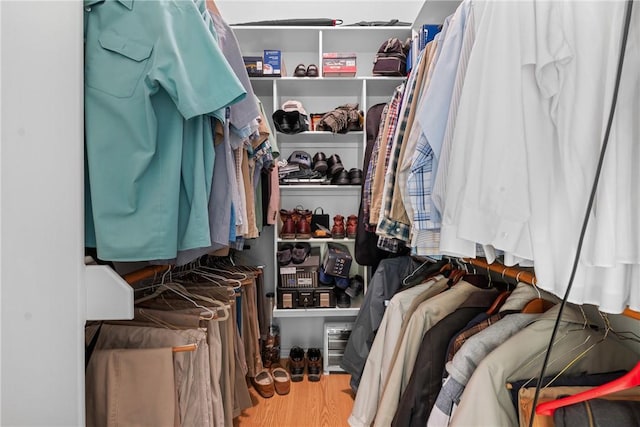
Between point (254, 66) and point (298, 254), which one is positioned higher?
point (254, 66)

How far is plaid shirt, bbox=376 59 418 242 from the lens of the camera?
111cm

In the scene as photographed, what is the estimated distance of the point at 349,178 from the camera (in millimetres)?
2285

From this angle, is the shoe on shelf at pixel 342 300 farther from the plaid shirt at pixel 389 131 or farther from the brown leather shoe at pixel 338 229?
the plaid shirt at pixel 389 131

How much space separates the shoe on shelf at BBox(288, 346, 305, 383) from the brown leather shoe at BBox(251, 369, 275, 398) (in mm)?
195

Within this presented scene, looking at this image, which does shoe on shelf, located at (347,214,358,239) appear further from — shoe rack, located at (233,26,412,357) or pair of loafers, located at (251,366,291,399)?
pair of loafers, located at (251,366,291,399)

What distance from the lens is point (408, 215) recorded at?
0.99 m

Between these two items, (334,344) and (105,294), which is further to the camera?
(334,344)

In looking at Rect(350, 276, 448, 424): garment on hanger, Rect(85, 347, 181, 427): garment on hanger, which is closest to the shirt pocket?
Rect(85, 347, 181, 427): garment on hanger

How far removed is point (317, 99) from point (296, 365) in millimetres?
1753

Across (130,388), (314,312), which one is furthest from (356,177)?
(130,388)

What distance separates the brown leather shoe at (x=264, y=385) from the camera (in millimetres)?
1951

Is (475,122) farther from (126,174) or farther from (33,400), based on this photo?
(33,400)

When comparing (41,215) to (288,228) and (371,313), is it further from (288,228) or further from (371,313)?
(288,228)

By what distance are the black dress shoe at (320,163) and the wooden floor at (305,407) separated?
1.29 m
